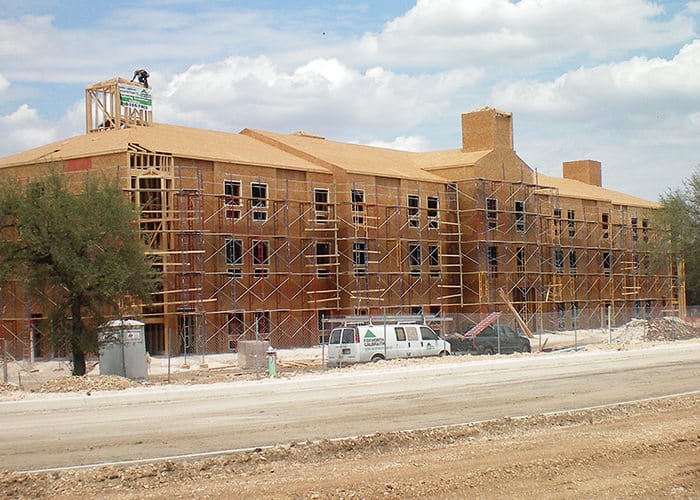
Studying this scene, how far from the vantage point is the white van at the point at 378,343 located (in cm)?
3634

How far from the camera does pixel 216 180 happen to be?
160ft

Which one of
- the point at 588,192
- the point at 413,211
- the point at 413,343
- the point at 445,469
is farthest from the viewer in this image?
the point at 588,192

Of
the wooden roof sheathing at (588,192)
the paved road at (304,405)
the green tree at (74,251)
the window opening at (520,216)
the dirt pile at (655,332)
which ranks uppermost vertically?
the wooden roof sheathing at (588,192)

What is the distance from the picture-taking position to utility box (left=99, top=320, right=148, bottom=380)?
33.9m

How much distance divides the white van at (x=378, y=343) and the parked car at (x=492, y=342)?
347 centimetres

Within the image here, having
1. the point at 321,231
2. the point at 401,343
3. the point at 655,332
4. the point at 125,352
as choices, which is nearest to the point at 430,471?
the point at 125,352

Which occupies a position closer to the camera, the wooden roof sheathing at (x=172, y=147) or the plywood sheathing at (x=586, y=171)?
the wooden roof sheathing at (x=172, y=147)

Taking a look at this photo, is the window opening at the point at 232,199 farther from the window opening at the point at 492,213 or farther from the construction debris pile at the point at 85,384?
the construction debris pile at the point at 85,384

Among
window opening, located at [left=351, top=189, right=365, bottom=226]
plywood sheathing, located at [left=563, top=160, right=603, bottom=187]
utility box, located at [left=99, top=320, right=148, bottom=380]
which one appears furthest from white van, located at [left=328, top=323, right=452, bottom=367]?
plywood sheathing, located at [left=563, top=160, right=603, bottom=187]

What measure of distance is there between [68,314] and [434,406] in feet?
56.6

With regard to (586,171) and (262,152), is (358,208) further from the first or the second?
(586,171)

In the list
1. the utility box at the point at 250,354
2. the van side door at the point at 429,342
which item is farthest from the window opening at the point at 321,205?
the van side door at the point at 429,342

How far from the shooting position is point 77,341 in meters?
32.8

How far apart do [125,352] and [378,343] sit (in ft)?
29.2
